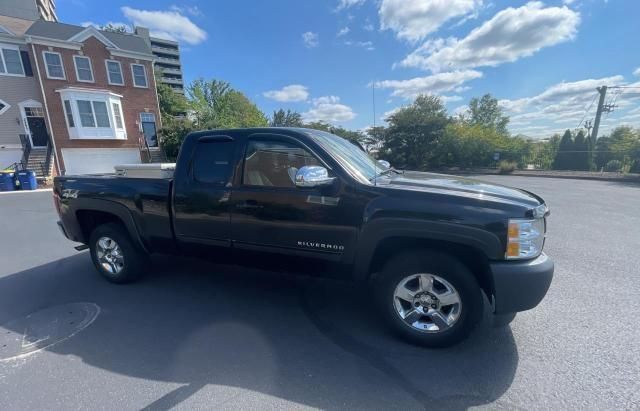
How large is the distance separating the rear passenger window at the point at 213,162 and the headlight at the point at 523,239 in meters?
2.62

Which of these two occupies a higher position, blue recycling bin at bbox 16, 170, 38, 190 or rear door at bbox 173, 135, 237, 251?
rear door at bbox 173, 135, 237, 251

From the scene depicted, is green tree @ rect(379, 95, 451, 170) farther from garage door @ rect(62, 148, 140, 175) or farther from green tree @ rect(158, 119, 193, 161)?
garage door @ rect(62, 148, 140, 175)

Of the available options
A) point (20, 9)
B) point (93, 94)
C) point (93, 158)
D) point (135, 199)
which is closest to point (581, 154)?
point (135, 199)

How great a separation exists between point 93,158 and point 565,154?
35241mm

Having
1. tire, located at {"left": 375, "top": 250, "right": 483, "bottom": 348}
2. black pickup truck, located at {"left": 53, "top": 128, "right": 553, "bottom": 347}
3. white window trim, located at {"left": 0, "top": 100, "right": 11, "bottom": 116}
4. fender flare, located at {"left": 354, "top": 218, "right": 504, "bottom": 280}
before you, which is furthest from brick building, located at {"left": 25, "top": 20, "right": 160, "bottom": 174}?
tire, located at {"left": 375, "top": 250, "right": 483, "bottom": 348}

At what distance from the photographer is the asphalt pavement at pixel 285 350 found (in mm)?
2039

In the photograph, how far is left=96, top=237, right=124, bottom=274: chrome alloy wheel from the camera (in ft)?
12.5

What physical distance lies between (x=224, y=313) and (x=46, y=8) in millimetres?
66285

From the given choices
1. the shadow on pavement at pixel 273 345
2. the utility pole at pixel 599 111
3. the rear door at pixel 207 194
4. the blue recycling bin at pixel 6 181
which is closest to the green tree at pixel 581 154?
the utility pole at pixel 599 111

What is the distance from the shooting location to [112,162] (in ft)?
71.5

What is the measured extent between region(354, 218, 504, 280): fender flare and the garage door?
24290mm

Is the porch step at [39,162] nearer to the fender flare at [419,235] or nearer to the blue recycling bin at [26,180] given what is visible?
the blue recycling bin at [26,180]

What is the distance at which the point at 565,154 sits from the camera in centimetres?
2203

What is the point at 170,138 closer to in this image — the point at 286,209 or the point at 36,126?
the point at 36,126
